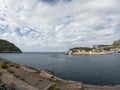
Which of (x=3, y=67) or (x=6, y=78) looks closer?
(x=6, y=78)

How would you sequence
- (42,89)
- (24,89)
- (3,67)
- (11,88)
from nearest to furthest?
(11,88)
(24,89)
(42,89)
(3,67)

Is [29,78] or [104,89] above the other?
[29,78]

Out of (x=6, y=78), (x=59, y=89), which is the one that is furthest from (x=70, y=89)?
(x=6, y=78)

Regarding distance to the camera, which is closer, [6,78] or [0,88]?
[0,88]

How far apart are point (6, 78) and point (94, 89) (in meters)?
20.4

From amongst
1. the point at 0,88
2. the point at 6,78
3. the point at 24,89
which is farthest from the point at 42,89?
the point at 0,88

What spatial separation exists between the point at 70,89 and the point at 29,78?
37.5 ft

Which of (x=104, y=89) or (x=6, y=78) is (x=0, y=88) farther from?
(x=104, y=89)

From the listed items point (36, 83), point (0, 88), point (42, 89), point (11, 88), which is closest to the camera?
point (0, 88)

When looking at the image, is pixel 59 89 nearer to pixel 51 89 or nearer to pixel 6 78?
pixel 51 89

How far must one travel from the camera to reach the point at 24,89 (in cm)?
2942

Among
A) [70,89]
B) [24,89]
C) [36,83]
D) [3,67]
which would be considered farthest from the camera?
[3,67]

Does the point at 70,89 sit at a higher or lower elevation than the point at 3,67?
lower

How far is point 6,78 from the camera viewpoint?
1372 inches
